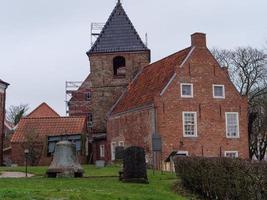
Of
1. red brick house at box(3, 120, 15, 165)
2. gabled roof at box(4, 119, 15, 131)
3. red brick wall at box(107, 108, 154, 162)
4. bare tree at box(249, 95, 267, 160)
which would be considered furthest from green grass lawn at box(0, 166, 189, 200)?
gabled roof at box(4, 119, 15, 131)

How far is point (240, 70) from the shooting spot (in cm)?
5169

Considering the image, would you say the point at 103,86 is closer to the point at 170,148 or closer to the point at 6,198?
the point at 170,148

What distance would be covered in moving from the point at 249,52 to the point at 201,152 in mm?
19026

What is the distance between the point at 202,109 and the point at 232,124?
9.01 feet

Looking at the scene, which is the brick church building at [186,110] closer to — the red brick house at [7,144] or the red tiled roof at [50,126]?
the red tiled roof at [50,126]

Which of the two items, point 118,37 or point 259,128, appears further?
point 259,128

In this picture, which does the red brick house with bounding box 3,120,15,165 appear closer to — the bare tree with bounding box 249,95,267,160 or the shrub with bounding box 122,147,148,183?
the bare tree with bounding box 249,95,267,160

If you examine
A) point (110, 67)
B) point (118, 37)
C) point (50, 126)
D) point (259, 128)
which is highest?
point (118, 37)

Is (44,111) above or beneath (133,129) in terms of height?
above

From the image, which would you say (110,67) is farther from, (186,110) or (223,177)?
(223,177)

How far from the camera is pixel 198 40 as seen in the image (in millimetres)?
37625

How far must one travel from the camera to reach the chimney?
3756cm

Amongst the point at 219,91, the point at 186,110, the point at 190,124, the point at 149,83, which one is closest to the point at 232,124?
the point at 219,91

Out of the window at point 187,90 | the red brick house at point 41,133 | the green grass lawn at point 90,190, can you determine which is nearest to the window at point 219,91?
the window at point 187,90
